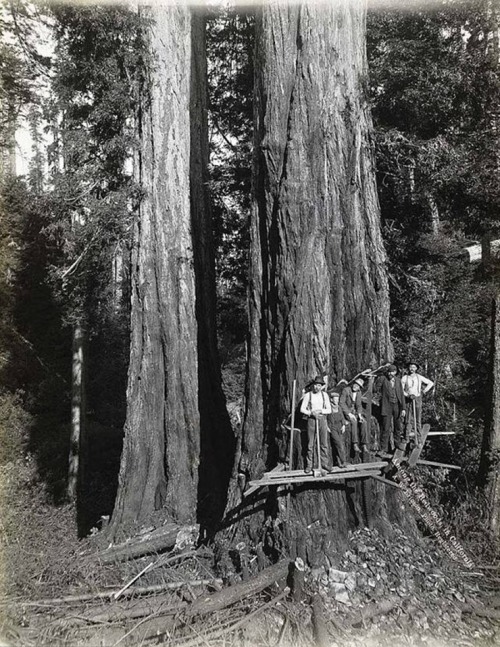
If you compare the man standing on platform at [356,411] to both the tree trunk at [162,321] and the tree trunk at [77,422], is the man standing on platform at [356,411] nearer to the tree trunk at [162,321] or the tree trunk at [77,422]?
the tree trunk at [162,321]

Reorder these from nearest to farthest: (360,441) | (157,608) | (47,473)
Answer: (157,608)
(360,441)
(47,473)

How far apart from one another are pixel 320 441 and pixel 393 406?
83cm

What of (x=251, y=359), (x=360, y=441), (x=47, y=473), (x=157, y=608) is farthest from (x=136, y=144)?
(x=47, y=473)

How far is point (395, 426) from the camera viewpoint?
5.16 meters

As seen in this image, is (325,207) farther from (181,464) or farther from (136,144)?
(181,464)

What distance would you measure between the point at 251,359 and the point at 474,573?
3367mm

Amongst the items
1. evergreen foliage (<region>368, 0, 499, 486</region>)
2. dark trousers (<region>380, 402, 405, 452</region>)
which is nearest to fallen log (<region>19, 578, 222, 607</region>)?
dark trousers (<region>380, 402, 405, 452</region>)

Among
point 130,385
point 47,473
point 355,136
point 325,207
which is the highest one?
point 355,136

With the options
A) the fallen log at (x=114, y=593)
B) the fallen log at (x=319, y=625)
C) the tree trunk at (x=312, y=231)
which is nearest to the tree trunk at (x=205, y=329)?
the tree trunk at (x=312, y=231)

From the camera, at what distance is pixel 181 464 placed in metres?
7.68

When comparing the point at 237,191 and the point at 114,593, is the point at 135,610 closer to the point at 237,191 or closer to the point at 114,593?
the point at 114,593

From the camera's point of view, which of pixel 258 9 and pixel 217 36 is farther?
pixel 217 36

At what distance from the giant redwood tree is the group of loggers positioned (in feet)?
10.2

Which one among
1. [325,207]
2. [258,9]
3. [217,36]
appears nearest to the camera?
[325,207]
